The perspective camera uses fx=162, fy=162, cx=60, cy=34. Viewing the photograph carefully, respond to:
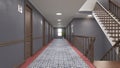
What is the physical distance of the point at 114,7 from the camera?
373 inches

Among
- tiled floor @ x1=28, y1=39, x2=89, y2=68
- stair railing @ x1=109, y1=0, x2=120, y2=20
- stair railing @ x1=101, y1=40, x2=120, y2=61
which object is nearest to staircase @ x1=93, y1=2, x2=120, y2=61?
stair railing @ x1=101, y1=40, x2=120, y2=61

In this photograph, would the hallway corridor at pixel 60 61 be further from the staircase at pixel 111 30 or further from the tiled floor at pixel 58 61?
the staircase at pixel 111 30

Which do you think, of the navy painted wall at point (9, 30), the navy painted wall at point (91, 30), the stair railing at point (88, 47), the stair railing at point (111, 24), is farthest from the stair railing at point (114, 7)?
the navy painted wall at point (9, 30)

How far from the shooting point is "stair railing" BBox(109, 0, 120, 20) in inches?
351

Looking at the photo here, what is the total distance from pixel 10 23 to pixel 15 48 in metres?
0.79

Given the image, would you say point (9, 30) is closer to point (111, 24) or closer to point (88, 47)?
point (88, 47)

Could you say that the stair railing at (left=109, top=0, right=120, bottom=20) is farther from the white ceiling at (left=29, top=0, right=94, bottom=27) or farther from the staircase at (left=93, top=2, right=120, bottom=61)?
the white ceiling at (left=29, top=0, right=94, bottom=27)

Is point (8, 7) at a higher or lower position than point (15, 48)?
higher

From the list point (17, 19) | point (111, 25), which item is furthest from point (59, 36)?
point (17, 19)

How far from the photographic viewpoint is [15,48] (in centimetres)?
443

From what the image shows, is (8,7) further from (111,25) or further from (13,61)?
(111,25)

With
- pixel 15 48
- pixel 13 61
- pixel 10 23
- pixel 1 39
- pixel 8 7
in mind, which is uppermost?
pixel 8 7

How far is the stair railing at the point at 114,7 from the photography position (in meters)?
8.92

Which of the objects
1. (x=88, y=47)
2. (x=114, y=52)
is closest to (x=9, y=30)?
(x=88, y=47)
